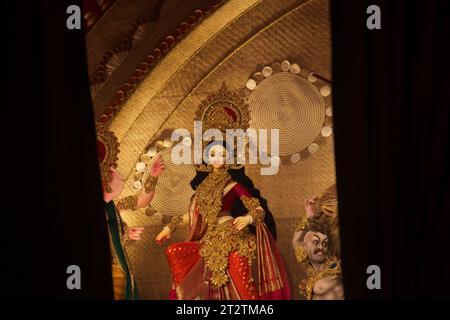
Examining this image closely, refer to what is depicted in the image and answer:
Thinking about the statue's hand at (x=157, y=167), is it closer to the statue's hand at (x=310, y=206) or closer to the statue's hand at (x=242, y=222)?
the statue's hand at (x=242, y=222)

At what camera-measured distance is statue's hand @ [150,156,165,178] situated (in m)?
7.35

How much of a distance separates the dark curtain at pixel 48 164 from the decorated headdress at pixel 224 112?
3038 millimetres

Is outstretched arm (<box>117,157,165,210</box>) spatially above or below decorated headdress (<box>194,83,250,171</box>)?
below

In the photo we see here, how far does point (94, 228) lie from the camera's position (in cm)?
406

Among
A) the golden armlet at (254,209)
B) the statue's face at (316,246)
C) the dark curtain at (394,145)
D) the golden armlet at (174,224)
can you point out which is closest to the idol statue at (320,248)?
the statue's face at (316,246)

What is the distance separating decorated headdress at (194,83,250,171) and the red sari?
19.9 inches

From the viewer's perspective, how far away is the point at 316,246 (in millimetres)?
6891

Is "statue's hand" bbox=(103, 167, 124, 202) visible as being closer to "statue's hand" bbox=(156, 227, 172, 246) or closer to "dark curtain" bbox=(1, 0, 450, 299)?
"statue's hand" bbox=(156, 227, 172, 246)

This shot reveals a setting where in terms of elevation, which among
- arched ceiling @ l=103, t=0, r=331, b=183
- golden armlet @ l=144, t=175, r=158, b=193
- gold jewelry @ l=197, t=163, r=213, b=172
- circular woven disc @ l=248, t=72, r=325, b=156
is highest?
arched ceiling @ l=103, t=0, r=331, b=183

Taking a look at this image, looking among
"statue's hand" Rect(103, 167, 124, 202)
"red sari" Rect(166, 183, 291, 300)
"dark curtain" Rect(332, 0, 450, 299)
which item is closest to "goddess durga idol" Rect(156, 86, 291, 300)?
"red sari" Rect(166, 183, 291, 300)
